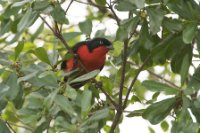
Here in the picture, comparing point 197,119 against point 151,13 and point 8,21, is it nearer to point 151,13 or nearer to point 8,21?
point 151,13

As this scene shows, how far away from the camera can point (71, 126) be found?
9.53ft

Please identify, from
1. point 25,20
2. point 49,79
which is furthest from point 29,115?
point 25,20

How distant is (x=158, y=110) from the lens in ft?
10.3

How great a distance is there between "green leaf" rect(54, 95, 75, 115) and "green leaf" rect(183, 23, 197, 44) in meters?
0.66

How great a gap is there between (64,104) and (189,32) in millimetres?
723

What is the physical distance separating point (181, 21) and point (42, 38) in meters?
3.13

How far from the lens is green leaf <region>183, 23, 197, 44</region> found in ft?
9.58

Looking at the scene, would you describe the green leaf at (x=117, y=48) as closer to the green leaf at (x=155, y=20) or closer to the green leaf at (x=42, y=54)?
the green leaf at (x=42, y=54)

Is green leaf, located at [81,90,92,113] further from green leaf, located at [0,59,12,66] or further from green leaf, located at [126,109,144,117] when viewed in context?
green leaf, located at [0,59,12,66]

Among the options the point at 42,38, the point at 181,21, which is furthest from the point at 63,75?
the point at 42,38

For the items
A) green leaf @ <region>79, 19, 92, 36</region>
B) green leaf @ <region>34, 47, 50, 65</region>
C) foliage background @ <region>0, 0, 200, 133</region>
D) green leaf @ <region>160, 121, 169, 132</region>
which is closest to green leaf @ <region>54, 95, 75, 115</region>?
foliage background @ <region>0, 0, 200, 133</region>

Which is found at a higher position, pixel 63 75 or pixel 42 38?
pixel 63 75

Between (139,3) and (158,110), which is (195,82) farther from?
(139,3)

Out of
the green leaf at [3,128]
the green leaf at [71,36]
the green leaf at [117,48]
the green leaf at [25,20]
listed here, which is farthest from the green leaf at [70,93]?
the green leaf at [117,48]
